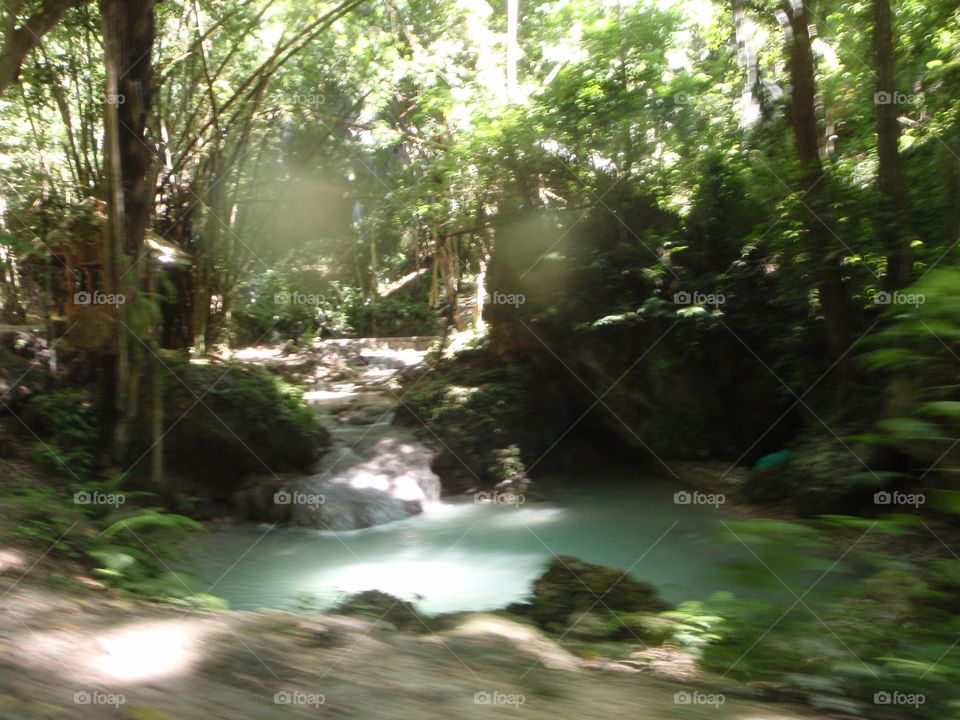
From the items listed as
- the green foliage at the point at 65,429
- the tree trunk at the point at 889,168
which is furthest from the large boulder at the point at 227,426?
the tree trunk at the point at 889,168

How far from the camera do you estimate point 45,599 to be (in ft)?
12.1

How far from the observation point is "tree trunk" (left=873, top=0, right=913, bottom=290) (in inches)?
295

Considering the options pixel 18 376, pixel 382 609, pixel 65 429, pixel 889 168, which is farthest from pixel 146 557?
pixel 889 168

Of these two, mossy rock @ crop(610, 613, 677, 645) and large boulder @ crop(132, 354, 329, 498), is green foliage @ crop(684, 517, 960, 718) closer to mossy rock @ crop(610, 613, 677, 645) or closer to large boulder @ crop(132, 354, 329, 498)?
mossy rock @ crop(610, 613, 677, 645)

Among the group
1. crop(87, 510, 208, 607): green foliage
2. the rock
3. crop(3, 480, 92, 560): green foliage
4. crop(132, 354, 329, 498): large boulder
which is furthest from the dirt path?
crop(132, 354, 329, 498): large boulder

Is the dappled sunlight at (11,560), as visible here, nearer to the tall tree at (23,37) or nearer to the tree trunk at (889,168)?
the tall tree at (23,37)

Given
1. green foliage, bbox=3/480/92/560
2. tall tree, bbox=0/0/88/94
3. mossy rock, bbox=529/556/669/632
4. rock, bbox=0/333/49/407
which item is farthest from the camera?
rock, bbox=0/333/49/407

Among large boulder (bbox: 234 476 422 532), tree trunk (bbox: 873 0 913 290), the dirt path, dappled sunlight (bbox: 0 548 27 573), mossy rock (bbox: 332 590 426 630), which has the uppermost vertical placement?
tree trunk (bbox: 873 0 913 290)

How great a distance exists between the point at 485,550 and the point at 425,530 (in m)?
1.23

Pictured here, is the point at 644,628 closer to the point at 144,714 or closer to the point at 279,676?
the point at 279,676

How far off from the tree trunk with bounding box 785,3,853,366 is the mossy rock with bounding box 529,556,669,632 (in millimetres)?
4598

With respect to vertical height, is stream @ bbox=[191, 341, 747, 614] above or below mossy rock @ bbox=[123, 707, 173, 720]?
above

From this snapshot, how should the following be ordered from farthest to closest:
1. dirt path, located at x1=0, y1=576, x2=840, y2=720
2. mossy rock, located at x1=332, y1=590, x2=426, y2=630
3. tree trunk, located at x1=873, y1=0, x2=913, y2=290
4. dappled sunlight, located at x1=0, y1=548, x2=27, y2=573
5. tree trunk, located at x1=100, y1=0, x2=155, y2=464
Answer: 1. tree trunk, located at x1=100, y1=0, x2=155, y2=464
2. tree trunk, located at x1=873, y1=0, x2=913, y2=290
3. mossy rock, located at x1=332, y1=590, x2=426, y2=630
4. dappled sunlight, located at x1=0, y1=548, x2=27, y2=573
5. dirt path, located at x1=0, y1=576, x2=840, y2=720

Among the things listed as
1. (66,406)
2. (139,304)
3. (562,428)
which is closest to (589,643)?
(139,304)
